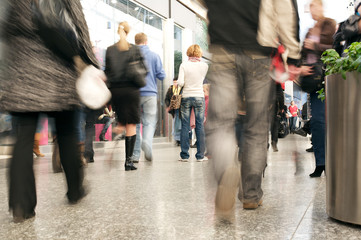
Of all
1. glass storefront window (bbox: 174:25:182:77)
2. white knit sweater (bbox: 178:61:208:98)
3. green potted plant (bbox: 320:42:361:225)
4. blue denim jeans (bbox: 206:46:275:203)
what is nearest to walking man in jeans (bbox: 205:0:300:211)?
blue denim jeans (bbox: 206:46:275:203)

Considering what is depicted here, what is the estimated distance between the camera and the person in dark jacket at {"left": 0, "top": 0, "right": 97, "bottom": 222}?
2.22 m

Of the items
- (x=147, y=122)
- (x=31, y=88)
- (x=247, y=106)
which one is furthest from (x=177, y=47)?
(x=31, y=88)

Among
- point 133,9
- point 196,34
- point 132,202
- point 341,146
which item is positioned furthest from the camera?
point 196,34

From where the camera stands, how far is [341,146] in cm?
231

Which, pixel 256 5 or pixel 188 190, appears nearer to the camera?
pixel 256 5

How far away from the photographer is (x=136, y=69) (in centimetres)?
448

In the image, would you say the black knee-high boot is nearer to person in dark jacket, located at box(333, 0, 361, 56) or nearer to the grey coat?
person in dark jacket, located at box(333, 0, 361, 56)

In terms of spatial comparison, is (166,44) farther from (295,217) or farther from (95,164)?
(295,217)

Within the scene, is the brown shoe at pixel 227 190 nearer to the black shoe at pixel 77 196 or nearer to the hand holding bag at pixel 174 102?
the black shoe at pixel 77 196

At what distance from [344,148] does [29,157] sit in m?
1.79

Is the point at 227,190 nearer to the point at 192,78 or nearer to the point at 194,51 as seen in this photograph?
the point at 192,78

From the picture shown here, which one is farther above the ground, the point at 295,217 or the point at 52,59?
the point at 52,59

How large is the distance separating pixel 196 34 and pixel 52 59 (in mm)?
13966

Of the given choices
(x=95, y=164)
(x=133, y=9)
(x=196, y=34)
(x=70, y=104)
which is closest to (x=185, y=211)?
(x=70, y=104)
